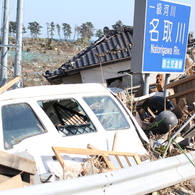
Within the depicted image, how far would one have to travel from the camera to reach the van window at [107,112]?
5301 millimetres

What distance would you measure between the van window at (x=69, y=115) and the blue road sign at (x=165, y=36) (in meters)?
4.58

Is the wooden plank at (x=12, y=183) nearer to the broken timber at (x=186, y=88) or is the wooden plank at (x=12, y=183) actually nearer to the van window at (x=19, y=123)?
the van window at (x=19, y=123)

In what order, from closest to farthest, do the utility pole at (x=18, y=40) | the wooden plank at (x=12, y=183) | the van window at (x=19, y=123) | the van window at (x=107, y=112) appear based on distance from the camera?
the wooden plank at (x=12, y=183), the van window at (x=19, y=123), the van window at (x=107, y=112), the utility pole at (x=18, y=40)

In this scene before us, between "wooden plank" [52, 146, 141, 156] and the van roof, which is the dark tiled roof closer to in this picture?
the van roof

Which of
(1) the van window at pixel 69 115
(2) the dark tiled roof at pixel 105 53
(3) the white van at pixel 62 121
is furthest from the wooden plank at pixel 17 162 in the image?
(2) the dark tiled roof at pixel 105 53

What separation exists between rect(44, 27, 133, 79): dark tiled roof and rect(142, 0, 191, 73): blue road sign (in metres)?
3.99

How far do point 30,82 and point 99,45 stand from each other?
1034 cm

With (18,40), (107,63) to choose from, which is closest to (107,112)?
(18,40)

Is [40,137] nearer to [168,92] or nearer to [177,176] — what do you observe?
[177,176]

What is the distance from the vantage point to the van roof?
4.66 metres

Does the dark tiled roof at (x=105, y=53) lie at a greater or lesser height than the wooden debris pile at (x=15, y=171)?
greater

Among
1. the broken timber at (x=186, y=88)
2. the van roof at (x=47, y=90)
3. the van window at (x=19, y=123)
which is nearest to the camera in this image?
the van window at (x=19, y=123)

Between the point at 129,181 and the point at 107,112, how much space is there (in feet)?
4.32

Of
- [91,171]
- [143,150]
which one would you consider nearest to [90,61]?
[143,150]
